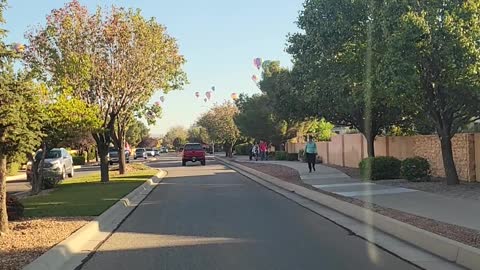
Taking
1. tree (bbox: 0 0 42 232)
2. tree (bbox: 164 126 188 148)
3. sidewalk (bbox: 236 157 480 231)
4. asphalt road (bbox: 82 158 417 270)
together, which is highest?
tree (bbox: 164 126 188 148)

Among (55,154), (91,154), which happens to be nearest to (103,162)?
(55,154)

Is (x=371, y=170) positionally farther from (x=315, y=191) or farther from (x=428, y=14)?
(x=428, y=14)

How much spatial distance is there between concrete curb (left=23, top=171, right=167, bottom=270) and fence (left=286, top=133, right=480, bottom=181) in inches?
440

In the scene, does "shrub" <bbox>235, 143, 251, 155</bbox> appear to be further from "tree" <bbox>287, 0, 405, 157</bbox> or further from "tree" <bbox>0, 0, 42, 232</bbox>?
"tree" <bbox>0, 0, 42, 232</bbox>

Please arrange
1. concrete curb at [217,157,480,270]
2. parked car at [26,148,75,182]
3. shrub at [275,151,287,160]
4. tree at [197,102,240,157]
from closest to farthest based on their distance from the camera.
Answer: concrete curb at [217,157,480,270]
parked car at [26,148,75,182]
shrub at [275,151,287,160]
tree at [197,102,240,157]

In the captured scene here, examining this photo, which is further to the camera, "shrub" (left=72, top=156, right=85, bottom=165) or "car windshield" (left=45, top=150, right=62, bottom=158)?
"shrub" (left=72, top=156, right=85, bottom=165)

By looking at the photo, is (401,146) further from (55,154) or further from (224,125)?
(224,125)

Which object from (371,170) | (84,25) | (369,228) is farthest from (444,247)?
(84,25)

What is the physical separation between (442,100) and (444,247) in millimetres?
10340

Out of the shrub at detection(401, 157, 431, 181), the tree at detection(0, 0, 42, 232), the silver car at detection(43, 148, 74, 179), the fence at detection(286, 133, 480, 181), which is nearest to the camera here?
the tree at detection(0, 0, 42, 232)

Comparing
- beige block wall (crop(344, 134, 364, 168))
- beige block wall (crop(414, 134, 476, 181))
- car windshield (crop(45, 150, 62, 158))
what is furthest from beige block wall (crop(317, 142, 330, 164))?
car windshield (crop(45, 150, 62, 158))

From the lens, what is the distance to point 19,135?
11.1 m

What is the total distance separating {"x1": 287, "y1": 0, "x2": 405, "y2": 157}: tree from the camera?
59.4 feet

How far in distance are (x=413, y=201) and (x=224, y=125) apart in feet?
184
